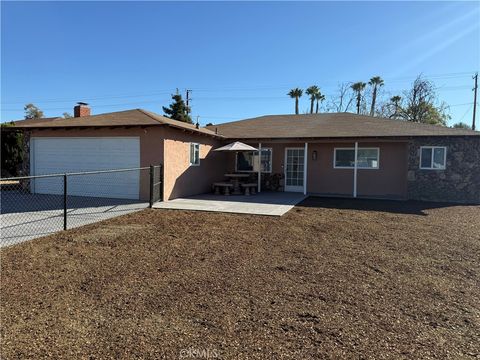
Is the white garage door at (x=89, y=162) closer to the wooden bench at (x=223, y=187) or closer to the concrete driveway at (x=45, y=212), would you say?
the concrete driveway at (x=45, y=212)

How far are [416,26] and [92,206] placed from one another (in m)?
12.6

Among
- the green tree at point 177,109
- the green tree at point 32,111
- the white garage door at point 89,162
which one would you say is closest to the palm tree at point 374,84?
the green tree at point 177,109

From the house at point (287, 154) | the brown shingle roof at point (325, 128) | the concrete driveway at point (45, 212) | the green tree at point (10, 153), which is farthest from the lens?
the green tree at point (10, 153)

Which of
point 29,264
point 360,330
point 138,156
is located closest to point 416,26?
point 138,156

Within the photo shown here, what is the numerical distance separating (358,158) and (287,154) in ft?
10.8

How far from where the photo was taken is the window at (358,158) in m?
15.0

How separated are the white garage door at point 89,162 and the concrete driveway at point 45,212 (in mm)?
511

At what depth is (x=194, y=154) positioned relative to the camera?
14.0m

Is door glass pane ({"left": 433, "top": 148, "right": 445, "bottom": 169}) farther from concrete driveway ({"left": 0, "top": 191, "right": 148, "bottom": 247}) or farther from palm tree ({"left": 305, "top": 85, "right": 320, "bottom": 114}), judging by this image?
palm tree ({"left": 305, "top": 85, "right": 320, "bottom": 114})

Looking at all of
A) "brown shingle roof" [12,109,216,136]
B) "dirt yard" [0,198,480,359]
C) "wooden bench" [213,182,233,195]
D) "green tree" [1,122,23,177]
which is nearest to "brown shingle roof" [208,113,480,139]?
"wooden bench" [213,182,233,195]

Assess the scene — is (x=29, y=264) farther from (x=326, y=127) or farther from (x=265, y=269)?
(x=326, y=127)

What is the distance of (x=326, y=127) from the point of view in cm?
1648

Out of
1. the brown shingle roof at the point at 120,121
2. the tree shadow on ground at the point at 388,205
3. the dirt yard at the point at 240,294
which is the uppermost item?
the brown shingle roof at the point at 120,121

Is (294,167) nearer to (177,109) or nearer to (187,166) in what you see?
(187,166)
